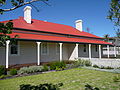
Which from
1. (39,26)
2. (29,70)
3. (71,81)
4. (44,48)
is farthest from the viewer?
(39,26)

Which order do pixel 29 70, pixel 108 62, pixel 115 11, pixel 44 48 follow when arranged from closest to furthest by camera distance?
pixel 115 11
pixel 29 70
pixel 108 62
pixel 44 48

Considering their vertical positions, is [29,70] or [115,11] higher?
[115,11]

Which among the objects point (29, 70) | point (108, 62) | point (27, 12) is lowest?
A: point (29, 70)

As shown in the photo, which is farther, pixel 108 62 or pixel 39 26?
pixel 39 26

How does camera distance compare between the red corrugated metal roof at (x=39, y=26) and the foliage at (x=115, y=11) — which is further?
the red corrugated metal roof at (x=39, y=26)

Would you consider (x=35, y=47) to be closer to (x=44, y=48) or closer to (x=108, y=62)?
(x=44, y=48)

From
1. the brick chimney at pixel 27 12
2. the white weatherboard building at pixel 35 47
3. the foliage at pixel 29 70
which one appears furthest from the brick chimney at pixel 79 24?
the foliage at pixel 29 70

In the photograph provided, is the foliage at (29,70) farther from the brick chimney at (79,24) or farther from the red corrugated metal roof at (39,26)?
the brick chimney at (79,24)

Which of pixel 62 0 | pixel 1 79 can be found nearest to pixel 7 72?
pixel 1 79

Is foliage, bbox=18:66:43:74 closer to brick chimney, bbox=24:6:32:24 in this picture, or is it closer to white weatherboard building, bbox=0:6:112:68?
white weatherboard building, bbox=0:6:112:68

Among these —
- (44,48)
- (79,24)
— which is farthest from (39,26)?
(79,24)

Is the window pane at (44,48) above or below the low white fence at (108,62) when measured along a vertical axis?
above

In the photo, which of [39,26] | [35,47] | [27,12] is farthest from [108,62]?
[27,12]

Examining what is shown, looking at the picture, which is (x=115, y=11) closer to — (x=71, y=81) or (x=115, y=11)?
(x=115, y=11)
